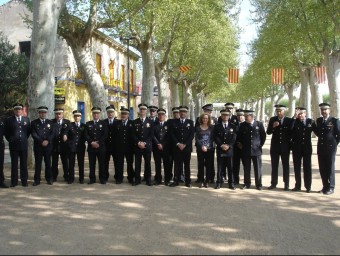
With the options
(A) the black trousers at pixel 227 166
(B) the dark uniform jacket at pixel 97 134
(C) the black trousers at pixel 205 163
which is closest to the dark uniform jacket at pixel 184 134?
(C) the black trousers at pixel 205 163

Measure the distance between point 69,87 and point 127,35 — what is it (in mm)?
6341

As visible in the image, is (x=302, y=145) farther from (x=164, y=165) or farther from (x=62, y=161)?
(x=62, y=161)

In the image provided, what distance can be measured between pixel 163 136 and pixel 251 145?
6.93ft

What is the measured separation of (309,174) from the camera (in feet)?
28.6

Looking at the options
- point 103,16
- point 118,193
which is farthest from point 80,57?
point 118,193

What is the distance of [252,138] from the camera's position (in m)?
9.12

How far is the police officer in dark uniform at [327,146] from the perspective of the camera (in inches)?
336

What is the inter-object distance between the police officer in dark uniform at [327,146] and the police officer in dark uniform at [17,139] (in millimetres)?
6676

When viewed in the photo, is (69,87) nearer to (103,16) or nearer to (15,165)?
(103,16)

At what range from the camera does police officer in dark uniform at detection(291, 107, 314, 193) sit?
8750 millimetres

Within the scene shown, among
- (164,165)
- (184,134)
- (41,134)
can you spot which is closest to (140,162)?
(164,165)

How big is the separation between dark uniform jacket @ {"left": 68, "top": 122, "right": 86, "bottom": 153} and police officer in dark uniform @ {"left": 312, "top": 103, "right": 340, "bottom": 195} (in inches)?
218

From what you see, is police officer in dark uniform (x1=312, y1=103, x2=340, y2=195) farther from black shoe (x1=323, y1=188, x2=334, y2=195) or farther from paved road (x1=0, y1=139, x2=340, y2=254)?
paved road (x1=0, y1=139, x2=340, y2=254)

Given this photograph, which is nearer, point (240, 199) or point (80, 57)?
point (240, 199)
